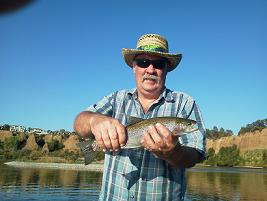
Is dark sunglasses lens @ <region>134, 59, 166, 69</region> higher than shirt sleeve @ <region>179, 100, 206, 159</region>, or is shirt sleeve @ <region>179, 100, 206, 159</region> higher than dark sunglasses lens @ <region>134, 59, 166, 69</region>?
dark sunglasses lens @ <region>134, 59, 166, 69</region>

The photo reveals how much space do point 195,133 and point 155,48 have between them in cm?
108

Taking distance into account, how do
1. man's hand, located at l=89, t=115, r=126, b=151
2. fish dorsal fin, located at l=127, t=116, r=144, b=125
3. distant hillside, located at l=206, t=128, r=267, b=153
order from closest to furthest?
man's hand, located at l=89, t=115, r=126, b=151 < fish dorsal fin, located at l=127, t=116, r=144, b=125 < distant hillside, located at l=206, t=128, r=267, b=153

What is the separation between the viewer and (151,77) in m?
4.71

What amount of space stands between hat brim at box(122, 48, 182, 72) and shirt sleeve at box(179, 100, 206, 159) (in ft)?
1.85

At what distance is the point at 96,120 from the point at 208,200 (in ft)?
→ 126

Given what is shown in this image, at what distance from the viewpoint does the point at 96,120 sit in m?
3.72

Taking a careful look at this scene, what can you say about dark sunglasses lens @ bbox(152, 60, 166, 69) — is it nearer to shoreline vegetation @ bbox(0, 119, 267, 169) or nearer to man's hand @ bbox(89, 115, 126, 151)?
man's hand @ bbox(89, 115, 126, 151)

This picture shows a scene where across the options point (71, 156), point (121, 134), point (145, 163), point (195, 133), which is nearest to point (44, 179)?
point (145, 163)

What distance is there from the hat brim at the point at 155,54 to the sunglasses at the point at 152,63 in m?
0.07

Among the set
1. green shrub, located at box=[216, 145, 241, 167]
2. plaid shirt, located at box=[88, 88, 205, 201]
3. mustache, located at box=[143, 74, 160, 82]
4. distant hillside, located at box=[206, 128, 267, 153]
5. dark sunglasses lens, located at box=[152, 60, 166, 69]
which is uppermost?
distant hillside, located at box=[206, 128, 267, 153]

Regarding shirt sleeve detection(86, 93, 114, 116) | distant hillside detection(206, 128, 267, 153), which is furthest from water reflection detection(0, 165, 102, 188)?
distant hillside detection(206, 128, 267, 153)

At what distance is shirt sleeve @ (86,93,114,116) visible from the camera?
4.70 m

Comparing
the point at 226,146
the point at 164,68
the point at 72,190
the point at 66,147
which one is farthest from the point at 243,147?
the point at 164,68

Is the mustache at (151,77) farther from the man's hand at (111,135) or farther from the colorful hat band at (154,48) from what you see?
the man's hand at (111,135)
